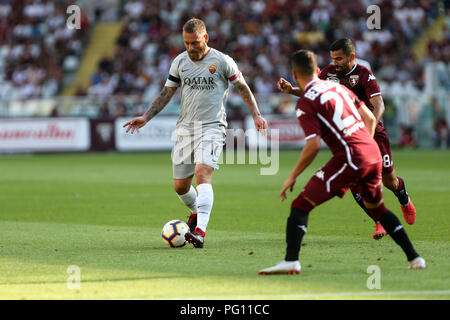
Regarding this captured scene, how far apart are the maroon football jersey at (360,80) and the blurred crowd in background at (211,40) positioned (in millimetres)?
21795

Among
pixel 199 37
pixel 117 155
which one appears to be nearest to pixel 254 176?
pixel 117 155

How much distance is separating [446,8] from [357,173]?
29121 mm

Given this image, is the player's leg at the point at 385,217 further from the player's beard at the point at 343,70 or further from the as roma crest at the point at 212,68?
the as roma crest at the point at 212,68

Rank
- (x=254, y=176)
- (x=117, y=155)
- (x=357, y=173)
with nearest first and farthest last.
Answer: (x=357, y=173) → (x=254, y=176) → (x=117, y=155)

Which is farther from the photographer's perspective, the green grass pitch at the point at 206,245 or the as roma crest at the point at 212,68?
the as roma crest at the point at 212,68

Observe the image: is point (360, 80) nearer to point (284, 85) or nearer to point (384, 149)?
point (384, 149)

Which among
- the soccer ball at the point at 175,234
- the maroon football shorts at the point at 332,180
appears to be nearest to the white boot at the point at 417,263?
the maroon football shorts at the point at 332,180

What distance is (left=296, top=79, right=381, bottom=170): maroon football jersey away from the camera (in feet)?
23.6

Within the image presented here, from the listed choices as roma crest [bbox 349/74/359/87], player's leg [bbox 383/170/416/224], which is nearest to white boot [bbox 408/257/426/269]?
player's leg [bbox 383/170/416/224]

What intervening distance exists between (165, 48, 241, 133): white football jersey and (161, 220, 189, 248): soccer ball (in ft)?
3.54

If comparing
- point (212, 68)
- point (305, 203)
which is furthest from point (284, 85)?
point (305, 203)

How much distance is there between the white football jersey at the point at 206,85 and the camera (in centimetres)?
962

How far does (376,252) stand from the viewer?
28.5 ft
